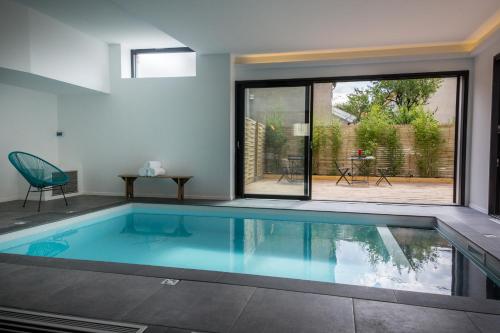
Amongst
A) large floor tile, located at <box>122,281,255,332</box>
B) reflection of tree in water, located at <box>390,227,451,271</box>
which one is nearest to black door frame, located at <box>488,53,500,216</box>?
reflection of tree in water, located at <box>390,227,451,271</box>

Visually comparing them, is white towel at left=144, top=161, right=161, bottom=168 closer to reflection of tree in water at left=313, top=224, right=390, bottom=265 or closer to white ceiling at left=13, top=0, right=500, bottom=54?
white ceiling at left=13, top=0, right=500, bottom=54

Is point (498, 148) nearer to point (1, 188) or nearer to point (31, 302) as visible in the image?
point (31, 302)

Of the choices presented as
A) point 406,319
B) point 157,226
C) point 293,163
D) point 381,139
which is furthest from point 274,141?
point 381,139

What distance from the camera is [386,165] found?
10.5m

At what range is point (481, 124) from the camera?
552cm

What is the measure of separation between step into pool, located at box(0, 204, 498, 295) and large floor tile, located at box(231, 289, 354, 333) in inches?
40.3

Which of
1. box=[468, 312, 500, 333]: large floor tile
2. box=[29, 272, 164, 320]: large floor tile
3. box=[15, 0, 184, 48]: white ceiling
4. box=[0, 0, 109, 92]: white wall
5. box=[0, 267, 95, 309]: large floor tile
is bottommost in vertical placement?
box=[0, 267, 95, 309]: large floor tile

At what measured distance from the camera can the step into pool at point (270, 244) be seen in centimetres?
336

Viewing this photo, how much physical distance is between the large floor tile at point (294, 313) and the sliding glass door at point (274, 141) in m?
4.43

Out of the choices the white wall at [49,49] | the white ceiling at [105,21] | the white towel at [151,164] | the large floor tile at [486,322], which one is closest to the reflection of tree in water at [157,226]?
the white towel at [151,164]

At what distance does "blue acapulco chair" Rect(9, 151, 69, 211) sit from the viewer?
17.8ft

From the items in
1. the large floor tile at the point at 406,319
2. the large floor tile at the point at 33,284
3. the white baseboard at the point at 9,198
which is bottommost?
the large floor tile at the point at 33,284

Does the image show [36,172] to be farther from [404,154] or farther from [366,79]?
[404,154]

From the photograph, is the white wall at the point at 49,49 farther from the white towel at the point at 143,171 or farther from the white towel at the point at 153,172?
the white towel at the point at 153,172
